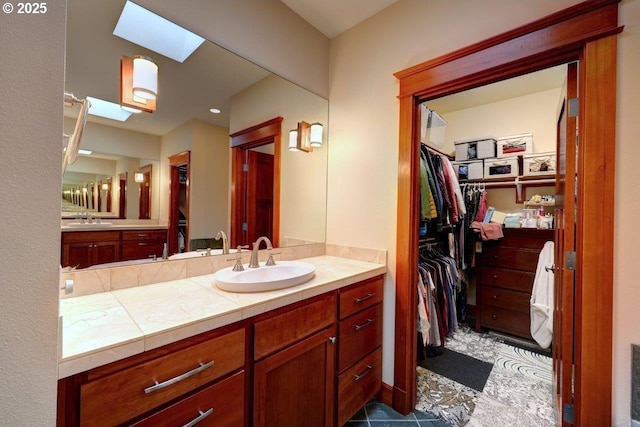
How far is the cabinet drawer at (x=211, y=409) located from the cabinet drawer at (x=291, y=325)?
5.3 inches

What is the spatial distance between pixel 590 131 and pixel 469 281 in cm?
227

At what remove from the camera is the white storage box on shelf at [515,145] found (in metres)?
2.65

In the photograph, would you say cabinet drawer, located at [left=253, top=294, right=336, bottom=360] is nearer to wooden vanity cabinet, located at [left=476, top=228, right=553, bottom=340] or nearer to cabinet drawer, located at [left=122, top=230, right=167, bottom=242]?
cabinet drawer, located at [left=122, top=230, right=167, bottom=242]

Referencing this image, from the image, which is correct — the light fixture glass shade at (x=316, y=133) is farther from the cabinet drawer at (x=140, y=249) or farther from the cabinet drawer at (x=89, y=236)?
the cabinet drawer at (x=89, y=236)

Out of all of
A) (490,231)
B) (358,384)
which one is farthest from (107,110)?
(490,231)

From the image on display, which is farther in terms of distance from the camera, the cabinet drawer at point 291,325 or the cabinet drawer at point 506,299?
the cabinet drawer at point 506,299

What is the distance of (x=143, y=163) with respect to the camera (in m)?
1.40

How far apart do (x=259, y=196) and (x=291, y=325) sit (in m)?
1.01

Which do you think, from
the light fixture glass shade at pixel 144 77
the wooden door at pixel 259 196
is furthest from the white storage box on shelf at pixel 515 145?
the light fixture glass shade at pixel 144 77

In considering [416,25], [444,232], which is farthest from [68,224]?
[444,232]

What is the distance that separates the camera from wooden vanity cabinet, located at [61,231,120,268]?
1.12 meters

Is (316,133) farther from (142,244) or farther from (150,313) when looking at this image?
(150,313)

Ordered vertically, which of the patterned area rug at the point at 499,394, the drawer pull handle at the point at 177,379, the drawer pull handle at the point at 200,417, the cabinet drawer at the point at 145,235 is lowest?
the patterned area rug at the point at 499,394

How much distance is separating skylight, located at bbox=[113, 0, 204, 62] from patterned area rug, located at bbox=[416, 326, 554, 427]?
255 cm
